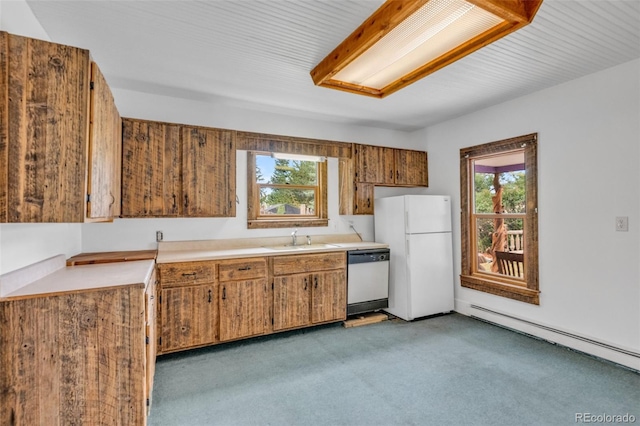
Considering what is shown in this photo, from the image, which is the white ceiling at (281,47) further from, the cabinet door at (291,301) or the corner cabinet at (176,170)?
the cabinet door at (291,301)

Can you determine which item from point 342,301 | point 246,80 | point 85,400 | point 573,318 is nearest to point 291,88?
point 246,80

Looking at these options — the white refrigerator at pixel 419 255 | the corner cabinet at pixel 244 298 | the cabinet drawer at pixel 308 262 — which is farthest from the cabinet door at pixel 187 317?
the white refrigerator at pixel 419 255

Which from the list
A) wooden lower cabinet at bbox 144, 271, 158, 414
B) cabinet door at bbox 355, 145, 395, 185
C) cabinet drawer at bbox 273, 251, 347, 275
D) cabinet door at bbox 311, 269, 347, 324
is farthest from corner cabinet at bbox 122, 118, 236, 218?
cabinet door at bbox 355, 145, 395, 185

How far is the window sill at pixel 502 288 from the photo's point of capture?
3.27m

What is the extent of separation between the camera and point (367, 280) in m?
3.78

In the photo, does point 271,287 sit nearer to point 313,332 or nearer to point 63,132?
point 313,332

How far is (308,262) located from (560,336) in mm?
2617

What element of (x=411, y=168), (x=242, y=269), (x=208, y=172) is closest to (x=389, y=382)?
(x=242, y=269)

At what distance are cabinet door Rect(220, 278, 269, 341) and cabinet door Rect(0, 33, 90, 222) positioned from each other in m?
1.66

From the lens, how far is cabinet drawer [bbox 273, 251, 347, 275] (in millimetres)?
3273

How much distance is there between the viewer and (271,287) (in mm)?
3229

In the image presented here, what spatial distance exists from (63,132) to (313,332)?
2865 millimetres

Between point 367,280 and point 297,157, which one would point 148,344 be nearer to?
point 367,280

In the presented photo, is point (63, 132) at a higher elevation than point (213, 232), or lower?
higher
